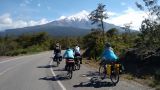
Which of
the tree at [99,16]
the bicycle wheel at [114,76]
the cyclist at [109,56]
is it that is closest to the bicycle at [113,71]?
the bicycle wheel at [114,76]

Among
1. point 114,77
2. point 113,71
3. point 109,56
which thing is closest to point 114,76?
point 114,77

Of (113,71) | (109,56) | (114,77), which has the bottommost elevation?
(114,77)

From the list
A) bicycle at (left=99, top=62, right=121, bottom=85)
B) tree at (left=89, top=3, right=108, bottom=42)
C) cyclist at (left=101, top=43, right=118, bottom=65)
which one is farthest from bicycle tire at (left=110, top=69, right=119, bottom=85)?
tree at (left=89, top=3, right=108, bottom=42)

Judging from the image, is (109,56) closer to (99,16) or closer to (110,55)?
(110,55)

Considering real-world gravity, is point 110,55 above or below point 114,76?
above

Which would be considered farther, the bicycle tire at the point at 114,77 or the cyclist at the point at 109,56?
the cyclist at the point at 109,56

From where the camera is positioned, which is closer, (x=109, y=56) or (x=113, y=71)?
(x=113, y=71)

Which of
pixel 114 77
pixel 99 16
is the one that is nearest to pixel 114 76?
pixel 114 77

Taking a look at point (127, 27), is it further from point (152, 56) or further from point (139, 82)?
point (139, 82)

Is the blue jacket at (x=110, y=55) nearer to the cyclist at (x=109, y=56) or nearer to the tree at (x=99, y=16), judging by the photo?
the cyclist at (x=109, y=56)

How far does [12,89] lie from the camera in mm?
14469

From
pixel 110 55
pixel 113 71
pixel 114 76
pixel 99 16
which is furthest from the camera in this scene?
pixel 99 16

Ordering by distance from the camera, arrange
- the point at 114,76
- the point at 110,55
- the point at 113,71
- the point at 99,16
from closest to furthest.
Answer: the point at 114,76 → the point at 113,71 → the point at 110,55 → the point at 99,16

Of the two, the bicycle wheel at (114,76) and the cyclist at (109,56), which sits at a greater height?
the cyclist at (109,56)
